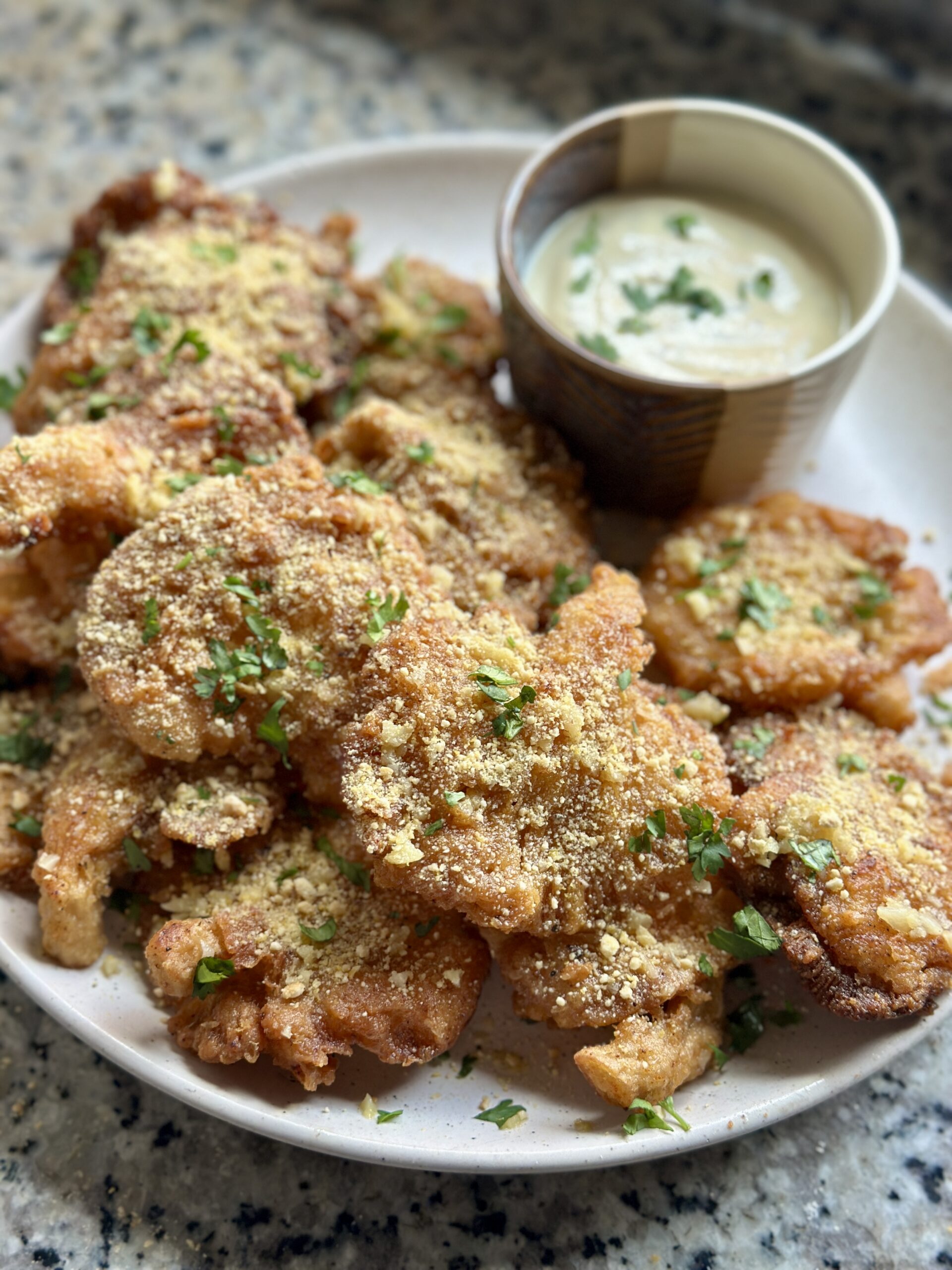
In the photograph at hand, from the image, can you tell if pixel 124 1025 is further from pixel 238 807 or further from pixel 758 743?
pixel 758 743

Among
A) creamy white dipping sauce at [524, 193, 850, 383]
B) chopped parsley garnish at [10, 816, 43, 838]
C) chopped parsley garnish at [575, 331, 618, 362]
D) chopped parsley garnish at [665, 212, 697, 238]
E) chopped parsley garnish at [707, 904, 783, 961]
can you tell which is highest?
chopped parsley garnish at [665, 212, 697, 238]

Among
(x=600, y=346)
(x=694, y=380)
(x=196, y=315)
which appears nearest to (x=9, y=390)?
(x=196, y=315)

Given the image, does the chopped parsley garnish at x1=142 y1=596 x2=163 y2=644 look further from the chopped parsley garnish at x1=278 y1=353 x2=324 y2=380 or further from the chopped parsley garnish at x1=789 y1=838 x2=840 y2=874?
the chopped parsley garnish at x1=789 y1=838 x2=840 y2=874

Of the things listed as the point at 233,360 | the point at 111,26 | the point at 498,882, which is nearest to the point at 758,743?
the point at 498,882

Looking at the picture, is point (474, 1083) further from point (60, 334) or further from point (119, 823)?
point (60, 334)

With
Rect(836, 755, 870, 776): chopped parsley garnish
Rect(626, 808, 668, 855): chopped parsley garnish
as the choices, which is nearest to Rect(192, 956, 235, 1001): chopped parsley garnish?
Rect(626, 808, 668, 855): chopped parsley garnish

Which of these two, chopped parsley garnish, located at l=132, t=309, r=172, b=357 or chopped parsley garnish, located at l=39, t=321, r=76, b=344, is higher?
chopped parsley garnish, located at l=132, t=309, r=172, b=357
